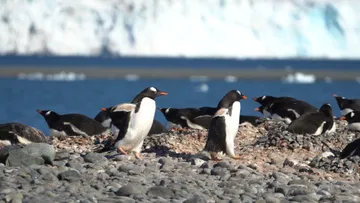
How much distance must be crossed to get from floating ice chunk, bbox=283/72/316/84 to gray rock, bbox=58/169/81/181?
5603cm

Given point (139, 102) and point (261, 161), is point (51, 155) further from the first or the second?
point (261, 161)

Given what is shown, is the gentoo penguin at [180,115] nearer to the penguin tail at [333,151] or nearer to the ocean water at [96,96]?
the penguin tail at [333,151]

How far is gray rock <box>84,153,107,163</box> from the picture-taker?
7.75 m

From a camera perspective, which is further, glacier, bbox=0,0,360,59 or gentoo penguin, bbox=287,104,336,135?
glacier, bbox=0,0,360,59

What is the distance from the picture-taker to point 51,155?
743cm

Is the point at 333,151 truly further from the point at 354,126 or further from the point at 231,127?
the point at 354,126

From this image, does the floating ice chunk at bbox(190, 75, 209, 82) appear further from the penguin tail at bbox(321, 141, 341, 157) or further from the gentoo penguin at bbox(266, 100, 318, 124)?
the penguin tail at bbox(321, 141, 341, 157)

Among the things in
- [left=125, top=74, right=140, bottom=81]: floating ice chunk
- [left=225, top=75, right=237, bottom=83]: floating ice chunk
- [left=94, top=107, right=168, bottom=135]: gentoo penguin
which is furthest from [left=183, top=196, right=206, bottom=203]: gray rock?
[left=125, top=74, right=140, bottom=81]: floating ice chunk

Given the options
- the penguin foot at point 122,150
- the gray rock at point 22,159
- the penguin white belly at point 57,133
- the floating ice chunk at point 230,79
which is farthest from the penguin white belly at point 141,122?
the floating ice chunk at point 230,79

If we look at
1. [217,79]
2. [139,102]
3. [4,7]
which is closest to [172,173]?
[139,102]

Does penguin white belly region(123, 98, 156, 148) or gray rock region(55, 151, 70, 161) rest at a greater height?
penguin white belly region(123, 98, 156, 148)

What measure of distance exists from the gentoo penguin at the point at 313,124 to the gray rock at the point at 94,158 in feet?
9.68

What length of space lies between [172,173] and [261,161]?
1420mm

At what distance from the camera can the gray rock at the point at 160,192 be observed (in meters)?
6.31
